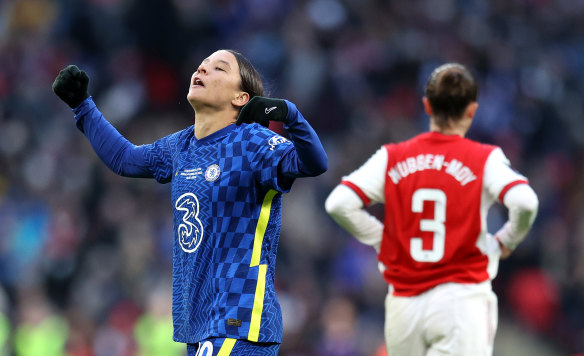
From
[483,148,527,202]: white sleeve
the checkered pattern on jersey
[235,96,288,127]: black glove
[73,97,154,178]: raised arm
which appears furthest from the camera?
[73,97,154,178]: raised arm

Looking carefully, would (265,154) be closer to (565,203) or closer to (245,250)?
(245,250)

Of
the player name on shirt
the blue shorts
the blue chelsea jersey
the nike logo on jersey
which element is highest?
the nike logo on jersey

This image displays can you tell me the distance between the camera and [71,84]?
4684mm

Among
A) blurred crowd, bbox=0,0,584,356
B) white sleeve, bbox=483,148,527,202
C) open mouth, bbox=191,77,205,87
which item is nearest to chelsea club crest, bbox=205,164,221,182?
open mouth, bbox=191,77,205,87

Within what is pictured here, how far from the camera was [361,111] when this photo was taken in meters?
11.9

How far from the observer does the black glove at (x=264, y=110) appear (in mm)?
3916

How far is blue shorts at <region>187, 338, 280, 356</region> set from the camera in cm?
400

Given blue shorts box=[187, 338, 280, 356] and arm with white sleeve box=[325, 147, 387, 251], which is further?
arm with white sleeve box=[325, 147, 387, 251]

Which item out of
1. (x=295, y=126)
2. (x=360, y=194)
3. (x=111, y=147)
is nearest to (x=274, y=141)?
(x=295, y=126)

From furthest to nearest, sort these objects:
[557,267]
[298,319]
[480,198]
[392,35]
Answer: [392,35], [557,267], [298,319], [480,198]

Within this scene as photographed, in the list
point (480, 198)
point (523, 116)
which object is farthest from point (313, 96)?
point (480, 198)

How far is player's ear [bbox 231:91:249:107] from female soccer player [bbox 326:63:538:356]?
25.3 inches

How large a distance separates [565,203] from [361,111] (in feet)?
9.06

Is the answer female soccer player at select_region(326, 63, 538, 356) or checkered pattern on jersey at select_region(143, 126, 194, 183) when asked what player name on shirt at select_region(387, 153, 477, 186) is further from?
checkered pattern on jersey at select_region(143, 126, 194, 183)
